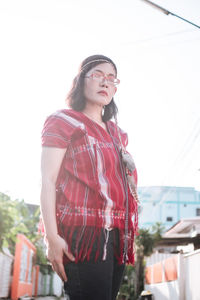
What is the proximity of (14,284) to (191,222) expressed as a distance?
1051cm

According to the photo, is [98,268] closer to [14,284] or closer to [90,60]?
[90,60]

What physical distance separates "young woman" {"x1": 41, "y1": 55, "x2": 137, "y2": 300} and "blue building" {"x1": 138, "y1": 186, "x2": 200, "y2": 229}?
153 feet

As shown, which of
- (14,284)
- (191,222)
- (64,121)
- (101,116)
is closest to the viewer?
(64,121)

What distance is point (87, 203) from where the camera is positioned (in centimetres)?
140

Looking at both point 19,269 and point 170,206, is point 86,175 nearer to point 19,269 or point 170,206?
point 19,269

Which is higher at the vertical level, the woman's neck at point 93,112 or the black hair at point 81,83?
the black hair at point 81,83

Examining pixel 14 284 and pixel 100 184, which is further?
pixel 14 284

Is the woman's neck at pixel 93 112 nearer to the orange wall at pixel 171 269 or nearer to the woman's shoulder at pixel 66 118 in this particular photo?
the woman's shoulder at pixel 66 118

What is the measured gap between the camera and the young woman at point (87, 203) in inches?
51.3

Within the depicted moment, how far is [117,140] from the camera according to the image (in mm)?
1723

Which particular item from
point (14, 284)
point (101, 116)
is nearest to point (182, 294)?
point (14, 284)

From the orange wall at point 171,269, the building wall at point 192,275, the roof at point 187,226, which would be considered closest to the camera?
the building wall at point 192,275

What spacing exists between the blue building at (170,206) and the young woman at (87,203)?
153 feet

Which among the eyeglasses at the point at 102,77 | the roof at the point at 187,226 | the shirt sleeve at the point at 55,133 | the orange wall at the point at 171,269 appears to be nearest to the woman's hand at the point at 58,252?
the shirt sleeve at the point at 55,133
